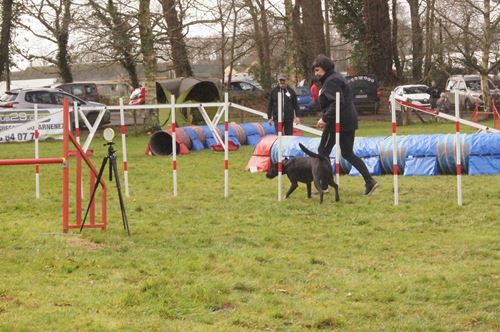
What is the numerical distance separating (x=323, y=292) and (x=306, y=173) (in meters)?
5.06

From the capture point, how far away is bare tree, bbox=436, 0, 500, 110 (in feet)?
111

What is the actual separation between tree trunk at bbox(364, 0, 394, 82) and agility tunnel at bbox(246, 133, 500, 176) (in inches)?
1094

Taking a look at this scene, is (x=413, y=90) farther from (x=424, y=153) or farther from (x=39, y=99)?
(x=424, y=153)

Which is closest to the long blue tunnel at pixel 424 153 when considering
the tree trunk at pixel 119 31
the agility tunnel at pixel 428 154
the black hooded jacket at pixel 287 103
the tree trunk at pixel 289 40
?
the agility tunnel at pixel 428 154

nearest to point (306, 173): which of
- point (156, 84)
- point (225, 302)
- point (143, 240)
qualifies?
point (143, 240)

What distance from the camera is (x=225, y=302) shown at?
599 cm

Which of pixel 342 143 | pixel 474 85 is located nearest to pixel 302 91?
pixel 474 85

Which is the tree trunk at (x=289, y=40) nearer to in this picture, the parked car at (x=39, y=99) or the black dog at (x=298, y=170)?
the parked car at (x=39, y=99)

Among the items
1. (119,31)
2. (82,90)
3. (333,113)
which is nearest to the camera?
(333,113)

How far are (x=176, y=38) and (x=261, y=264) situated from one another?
21.2 metres

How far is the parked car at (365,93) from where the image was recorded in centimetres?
3797

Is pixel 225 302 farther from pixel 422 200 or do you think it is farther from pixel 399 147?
pixel 399 147

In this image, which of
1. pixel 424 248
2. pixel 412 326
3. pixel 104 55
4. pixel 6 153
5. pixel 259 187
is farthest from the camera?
pixel 104 55

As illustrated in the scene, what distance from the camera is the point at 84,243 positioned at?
8461 millimetres
